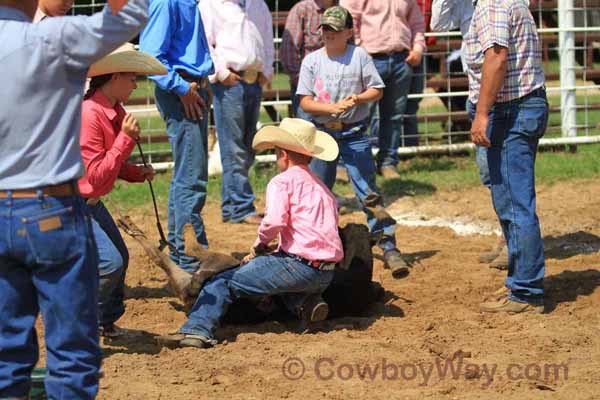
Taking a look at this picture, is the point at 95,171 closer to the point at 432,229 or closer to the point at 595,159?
the point at 432,229

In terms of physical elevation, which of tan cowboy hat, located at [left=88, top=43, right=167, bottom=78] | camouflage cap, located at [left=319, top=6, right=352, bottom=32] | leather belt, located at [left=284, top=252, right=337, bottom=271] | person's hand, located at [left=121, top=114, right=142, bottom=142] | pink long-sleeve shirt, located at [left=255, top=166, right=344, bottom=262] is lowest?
leather belt, located at [left=284, top=252, right=337, bottom=271]

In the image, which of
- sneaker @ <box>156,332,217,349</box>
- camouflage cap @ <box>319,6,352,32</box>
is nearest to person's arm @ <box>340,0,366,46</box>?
camouflage cap @ <box>319,6,352,32</box>

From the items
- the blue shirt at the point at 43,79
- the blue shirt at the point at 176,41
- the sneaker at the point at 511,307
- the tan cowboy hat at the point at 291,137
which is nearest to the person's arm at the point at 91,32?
the blue shirt at the point at 43,79

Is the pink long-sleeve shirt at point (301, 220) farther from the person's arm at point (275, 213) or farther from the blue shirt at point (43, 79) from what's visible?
the blue shirt at point (43, 79)

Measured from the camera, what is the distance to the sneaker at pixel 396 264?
7.67 metres

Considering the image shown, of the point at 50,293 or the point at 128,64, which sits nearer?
the point at 50,293

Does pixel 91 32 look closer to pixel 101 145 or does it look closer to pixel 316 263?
pixel 101 145

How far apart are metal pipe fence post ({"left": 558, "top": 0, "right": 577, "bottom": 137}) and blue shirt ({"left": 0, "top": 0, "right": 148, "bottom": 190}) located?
9424 millimetres

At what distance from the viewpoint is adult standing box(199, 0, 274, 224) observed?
358 inches

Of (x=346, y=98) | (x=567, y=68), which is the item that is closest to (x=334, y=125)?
(x=346, y=98)

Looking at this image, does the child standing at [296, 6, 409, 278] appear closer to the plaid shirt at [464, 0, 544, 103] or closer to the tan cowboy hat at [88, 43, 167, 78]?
the plaid shirt at [464, 0, 544, 103]

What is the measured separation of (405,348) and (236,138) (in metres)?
4.09

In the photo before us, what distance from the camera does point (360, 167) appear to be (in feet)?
25.8

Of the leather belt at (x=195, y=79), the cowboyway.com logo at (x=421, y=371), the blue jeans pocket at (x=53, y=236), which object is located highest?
the leather belt at (x=195, y=79)
